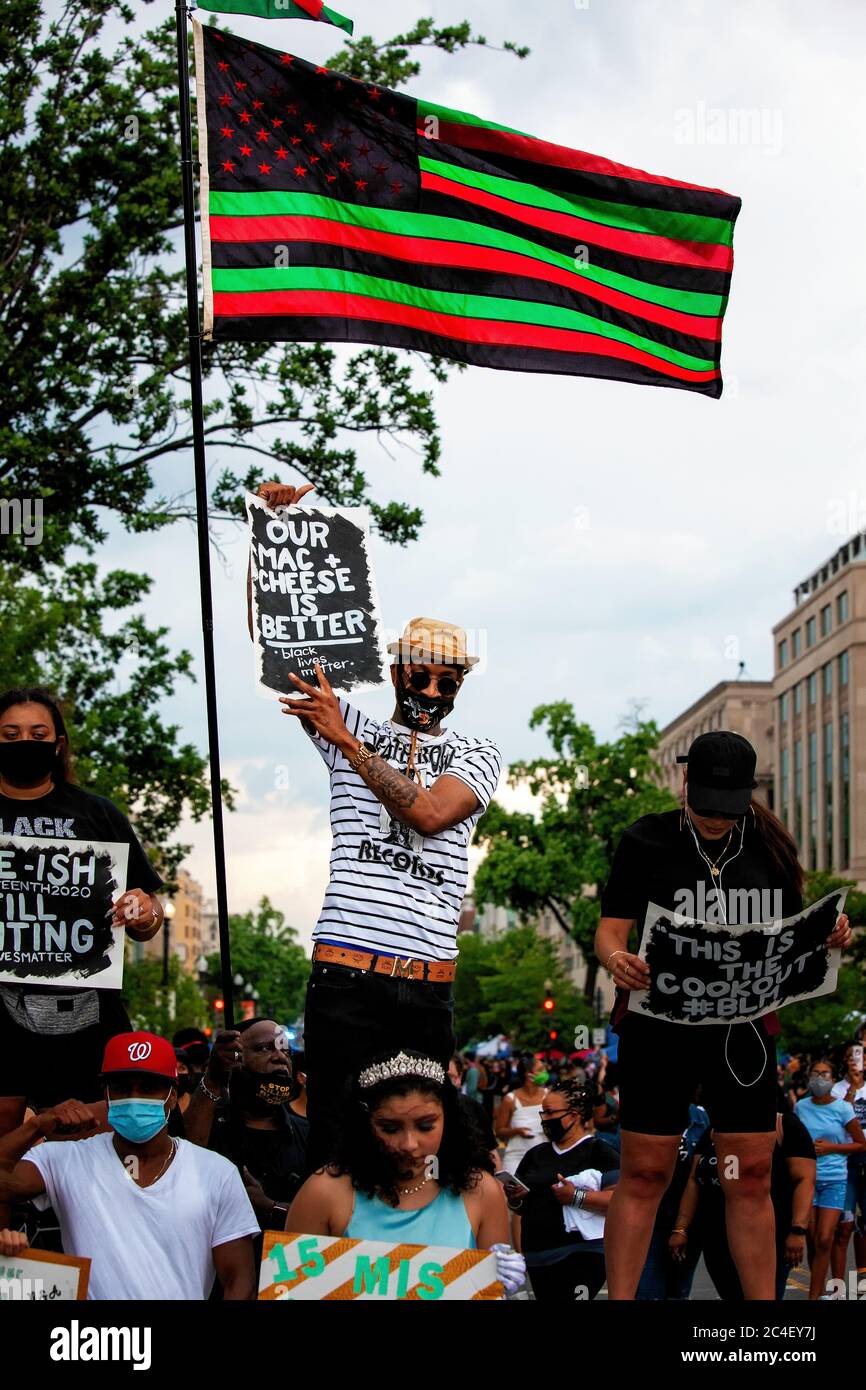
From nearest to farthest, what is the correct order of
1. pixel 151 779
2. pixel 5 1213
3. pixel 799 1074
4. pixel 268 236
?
pixel 5 1213 → pixel 268 236 → pixel 151 779 → pixel 799 1074

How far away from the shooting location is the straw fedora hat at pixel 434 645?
5.42 m

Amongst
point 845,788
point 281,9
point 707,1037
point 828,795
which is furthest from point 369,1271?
point 828,795

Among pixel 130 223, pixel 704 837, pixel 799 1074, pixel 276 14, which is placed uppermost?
pixel 130 223

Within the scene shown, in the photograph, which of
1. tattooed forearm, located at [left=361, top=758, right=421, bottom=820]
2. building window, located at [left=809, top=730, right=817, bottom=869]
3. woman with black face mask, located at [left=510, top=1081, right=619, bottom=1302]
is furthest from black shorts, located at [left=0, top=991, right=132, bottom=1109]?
building window, located at [left=809, top=730, right=817, bottom=869]

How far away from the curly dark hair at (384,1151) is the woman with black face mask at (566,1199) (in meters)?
2.10

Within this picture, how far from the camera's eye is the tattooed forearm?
5277 mm

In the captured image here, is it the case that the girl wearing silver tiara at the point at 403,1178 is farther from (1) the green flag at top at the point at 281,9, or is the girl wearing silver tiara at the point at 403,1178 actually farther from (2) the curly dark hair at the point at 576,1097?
(1) the green flag at top at the point at 281,9

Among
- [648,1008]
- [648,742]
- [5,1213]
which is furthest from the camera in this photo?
[648,742]
